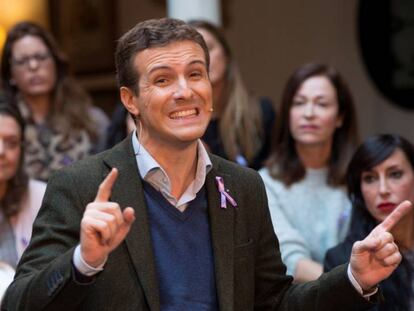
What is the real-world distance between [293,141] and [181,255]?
1908 millimetres

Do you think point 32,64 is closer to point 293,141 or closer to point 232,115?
point 232,115

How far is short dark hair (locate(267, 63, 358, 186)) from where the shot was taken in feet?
13.3

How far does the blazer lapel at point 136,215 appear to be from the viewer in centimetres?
221

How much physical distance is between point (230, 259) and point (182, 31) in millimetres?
617

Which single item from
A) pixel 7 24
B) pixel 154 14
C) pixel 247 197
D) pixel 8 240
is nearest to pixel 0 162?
pixel 8 240

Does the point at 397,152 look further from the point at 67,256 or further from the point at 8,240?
the point at 67,256

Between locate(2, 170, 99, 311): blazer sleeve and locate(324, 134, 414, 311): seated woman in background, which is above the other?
locate(2, 170, 99, 311): blazer sleeve

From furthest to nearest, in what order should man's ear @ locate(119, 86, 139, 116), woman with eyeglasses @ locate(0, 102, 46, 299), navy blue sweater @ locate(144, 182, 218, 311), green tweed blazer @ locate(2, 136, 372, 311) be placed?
woman with eyeglasses @ locate(0, 102, 46, 299) → man's ear @ locate(119, 86, 139, 116) → navy blue sweater @ locate(144, 182, 218, 311) → green tweed blazer @ locate(2, 136, 372, 311)

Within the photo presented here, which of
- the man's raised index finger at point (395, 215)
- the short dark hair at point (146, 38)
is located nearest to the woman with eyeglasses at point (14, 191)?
the short dark hair at point (146, 38)

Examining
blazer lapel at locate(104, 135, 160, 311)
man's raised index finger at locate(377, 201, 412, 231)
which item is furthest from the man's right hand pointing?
man's raised index finger at locate(377, 201, 412, 231)

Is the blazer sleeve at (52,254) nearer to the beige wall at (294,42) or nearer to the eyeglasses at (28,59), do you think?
the eyeglasses at (28,59)

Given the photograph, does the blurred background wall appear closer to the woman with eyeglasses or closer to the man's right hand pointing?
the woman with eyeglasses

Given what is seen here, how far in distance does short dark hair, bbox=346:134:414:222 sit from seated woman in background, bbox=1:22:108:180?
1.43m

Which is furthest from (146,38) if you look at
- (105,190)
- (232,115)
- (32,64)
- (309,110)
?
(32,64)
